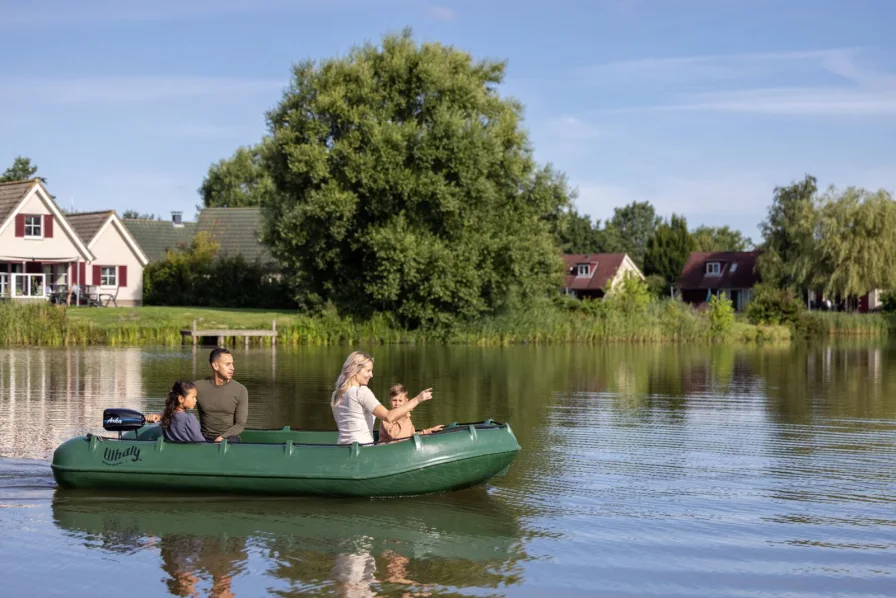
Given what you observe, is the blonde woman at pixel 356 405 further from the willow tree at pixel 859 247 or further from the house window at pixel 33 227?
the willow tree at pixel 859 247

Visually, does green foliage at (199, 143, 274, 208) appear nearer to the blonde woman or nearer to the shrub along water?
the shrub along water

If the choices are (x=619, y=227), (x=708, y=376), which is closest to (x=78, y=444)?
(x=708, y=376)

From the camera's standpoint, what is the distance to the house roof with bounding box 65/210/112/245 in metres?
53.9

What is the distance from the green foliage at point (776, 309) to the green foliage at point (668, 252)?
1182 inches

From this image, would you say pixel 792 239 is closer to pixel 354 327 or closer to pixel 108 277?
pixel 354 327

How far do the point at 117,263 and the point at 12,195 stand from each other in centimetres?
727

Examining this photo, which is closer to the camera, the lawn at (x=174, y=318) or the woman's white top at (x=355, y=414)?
the woman's white top at (x=355, y=414)

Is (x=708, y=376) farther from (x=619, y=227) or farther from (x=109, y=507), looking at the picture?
(x=619, y=227)

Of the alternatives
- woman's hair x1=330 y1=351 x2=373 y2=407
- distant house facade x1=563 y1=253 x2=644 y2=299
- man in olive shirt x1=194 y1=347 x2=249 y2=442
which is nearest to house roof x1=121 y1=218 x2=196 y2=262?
distant house facade x1=563 y1=253 x2=644 y2=299

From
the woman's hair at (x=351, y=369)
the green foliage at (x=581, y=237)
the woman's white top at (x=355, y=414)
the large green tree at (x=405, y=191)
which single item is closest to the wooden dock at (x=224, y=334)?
the large green tree at (x=405, y=191)

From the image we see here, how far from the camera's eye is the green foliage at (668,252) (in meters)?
83.5

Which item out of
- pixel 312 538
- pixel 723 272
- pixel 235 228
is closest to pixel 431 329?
pixel 235 228

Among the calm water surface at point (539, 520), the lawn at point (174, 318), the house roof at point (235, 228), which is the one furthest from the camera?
the house roof at point (235, 228)

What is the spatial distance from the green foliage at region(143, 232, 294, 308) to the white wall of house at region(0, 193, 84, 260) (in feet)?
20.1
